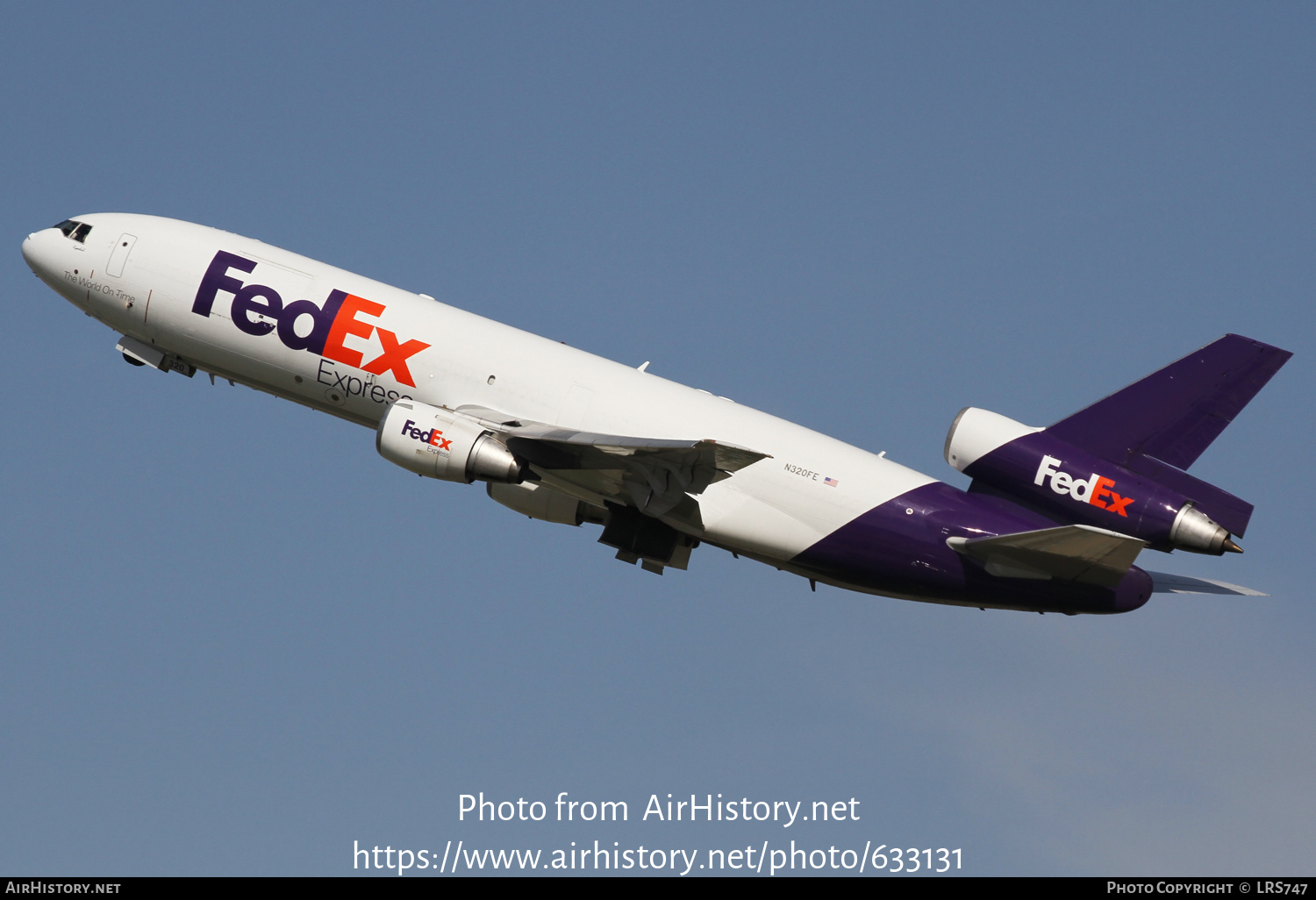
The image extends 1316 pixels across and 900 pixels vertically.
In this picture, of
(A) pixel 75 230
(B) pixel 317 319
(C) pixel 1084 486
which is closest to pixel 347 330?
(B) pixel 317 319

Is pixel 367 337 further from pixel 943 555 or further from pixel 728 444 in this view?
pixel 943 555

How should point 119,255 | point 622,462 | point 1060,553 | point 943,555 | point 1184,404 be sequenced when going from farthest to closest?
point 119,255 → point 1184,404 → point 943,555 → point 622,462 → point 1060,553

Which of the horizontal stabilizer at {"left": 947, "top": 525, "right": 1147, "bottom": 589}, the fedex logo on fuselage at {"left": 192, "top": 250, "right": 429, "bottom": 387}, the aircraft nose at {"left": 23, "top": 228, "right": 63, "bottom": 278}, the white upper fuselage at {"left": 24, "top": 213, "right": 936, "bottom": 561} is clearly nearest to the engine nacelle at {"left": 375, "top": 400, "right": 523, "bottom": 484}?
the white upper fuselage at {"left": 24, "top": 213, "right": 936, "bottom": 561}

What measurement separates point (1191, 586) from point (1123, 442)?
4.63 m

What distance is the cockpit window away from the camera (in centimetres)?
3456

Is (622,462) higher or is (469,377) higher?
(469,377)

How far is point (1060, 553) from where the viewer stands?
29266 millimetres

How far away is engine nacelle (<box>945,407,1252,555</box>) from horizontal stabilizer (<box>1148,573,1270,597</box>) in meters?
2.88

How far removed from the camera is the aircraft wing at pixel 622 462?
28.4m

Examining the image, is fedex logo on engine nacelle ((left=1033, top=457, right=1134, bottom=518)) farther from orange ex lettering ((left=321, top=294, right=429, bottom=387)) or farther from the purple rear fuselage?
orange ex lettering ((left=321, top=294, right=429, bottom=387))

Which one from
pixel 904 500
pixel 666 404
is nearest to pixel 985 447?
pixel 904 500

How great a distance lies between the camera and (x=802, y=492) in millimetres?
31000

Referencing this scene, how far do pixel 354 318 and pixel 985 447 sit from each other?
16253 mm

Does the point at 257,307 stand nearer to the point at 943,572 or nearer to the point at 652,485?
the point at 652,485
